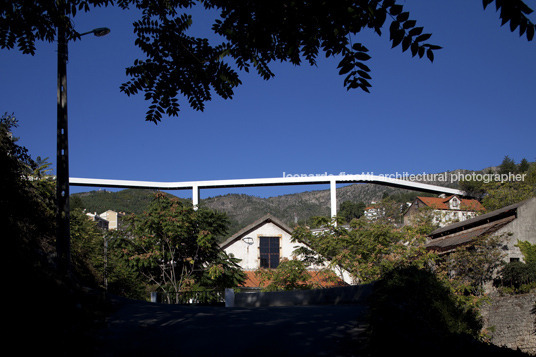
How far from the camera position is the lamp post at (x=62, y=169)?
9.41 metres

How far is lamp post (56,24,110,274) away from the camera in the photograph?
9.41 m

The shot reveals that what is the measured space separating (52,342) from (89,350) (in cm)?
106

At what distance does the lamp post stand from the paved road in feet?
5.59

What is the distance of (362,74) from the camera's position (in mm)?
3711

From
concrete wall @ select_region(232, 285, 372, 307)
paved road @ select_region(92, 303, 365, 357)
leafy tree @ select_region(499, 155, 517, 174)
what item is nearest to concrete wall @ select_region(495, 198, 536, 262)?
concrete wall @ select_region(232, 285, 372, 307)

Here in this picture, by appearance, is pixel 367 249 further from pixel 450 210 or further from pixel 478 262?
pixel 450 210

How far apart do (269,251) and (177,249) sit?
1324cm

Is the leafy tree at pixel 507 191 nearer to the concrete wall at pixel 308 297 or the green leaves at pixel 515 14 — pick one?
the concrete wall at pixel 308 297

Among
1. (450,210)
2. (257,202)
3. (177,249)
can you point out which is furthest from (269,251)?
(257,202)

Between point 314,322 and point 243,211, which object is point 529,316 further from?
point 243,211

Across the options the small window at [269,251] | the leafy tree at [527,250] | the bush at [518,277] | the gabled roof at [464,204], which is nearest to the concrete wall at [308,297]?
the bush at [518,277]

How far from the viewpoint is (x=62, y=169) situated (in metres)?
9.74

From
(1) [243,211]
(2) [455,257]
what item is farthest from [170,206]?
(1) [243,211]

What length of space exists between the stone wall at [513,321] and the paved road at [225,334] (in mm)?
16598
